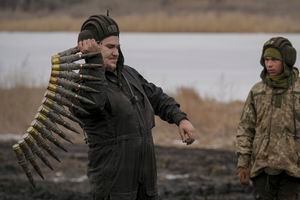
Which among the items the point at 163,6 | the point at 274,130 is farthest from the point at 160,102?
the point at 163,6

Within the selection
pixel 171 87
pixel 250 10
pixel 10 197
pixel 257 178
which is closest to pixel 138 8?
pixel 250 10

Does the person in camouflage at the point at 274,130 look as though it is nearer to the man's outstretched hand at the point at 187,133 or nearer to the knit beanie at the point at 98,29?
the man's outstretched hand at the point at 187,133

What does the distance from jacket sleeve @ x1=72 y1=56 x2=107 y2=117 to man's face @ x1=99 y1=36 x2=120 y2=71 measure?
115 mm

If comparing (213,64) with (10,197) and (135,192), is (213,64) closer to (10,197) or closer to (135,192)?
(10,197)

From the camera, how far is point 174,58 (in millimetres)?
29484

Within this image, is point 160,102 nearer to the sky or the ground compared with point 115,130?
nearer to the sky

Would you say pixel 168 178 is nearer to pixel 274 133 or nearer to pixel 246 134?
pixel 246 134

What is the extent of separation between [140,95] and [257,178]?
1996 mm

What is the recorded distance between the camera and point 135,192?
20.6ft

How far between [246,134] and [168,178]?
5092 millimetres

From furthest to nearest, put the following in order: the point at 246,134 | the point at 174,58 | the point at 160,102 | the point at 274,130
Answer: the point at 174,58
the point at 246,134
the point at 274,130
the point at 160,102

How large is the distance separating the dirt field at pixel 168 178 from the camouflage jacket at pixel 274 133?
339 cm

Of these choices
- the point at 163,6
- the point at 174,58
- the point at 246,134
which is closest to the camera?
the point at 246,134

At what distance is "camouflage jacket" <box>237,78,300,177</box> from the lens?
25.8 feet
